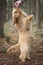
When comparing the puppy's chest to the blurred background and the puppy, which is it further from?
the blurred background

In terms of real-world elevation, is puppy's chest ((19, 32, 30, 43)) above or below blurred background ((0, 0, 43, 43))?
below

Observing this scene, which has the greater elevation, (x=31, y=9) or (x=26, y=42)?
Result: (x=31, y=9)

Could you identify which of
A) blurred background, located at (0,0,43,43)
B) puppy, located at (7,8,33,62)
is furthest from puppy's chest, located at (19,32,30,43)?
blurred background, located at (0,0,43,43)

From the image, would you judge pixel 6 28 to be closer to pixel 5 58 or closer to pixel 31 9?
pixel 31 9

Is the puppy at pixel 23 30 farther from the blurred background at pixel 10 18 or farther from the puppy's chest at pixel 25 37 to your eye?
the blurred background at pixel 10 18

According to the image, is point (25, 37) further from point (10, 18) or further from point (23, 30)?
point (10, 18)

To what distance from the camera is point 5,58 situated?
876 cm

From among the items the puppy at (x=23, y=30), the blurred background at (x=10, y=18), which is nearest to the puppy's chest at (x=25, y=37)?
the puppy at (x=23, y=30)

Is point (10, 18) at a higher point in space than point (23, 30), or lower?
higher

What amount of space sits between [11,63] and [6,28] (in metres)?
12.8

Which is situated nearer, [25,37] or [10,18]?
[25,37]

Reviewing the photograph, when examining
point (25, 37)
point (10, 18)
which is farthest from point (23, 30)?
point (10, 18)

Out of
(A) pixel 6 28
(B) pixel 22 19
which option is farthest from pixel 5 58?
(A) pixel 6 28

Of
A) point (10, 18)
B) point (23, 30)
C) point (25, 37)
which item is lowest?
point (25, 37)
